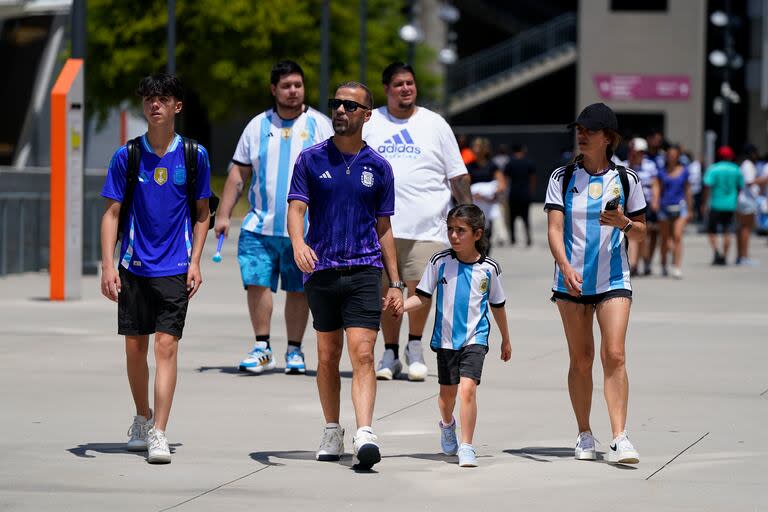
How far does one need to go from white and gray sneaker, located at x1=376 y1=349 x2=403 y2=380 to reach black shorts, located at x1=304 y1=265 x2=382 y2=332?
3003 mm

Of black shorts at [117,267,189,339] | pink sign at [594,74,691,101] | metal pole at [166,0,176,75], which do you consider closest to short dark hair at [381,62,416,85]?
black shorts at [117,267,189,339]

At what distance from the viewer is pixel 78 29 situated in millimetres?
17156

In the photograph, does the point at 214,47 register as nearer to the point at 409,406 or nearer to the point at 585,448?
the point at 409,406

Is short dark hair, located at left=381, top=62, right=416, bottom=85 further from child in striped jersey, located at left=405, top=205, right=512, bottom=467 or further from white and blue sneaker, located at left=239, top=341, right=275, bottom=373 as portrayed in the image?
child in striped jersey, located at left=405, top=205, right=512, bottom=467

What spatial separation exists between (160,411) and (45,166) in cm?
1706

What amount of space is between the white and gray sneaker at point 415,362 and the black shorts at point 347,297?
292 centimetres

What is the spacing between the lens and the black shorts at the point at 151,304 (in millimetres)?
7633

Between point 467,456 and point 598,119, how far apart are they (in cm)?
175

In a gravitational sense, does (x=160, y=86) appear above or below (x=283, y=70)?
below

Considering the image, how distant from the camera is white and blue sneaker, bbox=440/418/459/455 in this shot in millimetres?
7664

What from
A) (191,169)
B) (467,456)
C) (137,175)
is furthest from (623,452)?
(137,175)

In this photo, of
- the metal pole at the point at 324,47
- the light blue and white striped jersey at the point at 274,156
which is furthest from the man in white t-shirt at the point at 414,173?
the metal pole at the point at 324,47

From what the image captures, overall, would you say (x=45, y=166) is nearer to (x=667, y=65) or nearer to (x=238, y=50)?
(x=238, y=50)

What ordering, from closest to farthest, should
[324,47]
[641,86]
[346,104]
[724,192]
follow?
1. [346,104]
2. [724,192]
3. [324,47]
4. [641,86]
